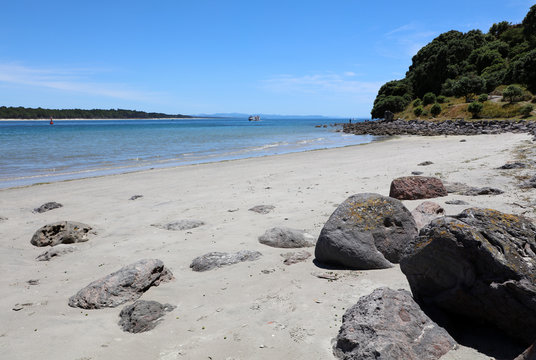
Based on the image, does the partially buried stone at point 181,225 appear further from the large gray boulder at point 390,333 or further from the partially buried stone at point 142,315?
the large gray boulder at point 390,333

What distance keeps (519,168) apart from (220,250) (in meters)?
12.7

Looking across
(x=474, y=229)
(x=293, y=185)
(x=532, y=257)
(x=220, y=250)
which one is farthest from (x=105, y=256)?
(x=293, y=185)

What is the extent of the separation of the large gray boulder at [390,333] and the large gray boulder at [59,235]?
689cm

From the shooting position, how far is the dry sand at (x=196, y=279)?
14.1 feet

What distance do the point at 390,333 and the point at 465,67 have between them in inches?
3589

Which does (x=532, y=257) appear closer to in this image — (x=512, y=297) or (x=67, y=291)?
(x=512, y=297)

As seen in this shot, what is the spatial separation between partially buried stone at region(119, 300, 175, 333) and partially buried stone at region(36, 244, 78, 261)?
354 centimetres

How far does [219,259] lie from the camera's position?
22.2ft

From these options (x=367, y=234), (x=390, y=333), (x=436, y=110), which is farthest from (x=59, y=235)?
(x=436, y=110)

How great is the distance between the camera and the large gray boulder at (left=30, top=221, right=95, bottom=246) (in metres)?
8.44

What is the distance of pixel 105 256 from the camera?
7527mm

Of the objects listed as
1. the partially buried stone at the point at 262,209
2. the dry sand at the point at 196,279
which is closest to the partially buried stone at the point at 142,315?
the dry sand at the point at 196,279

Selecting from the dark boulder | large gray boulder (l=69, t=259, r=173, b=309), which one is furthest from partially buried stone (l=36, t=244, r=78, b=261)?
the dark boulder

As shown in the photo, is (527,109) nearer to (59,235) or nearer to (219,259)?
(219,259)
